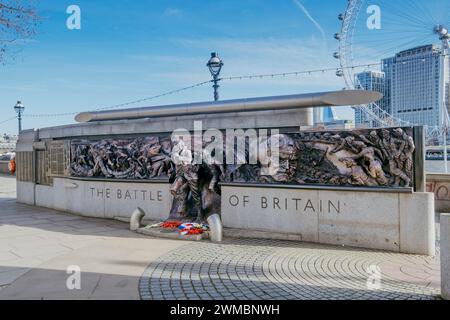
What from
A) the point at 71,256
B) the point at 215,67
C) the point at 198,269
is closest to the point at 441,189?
the point at 215,67

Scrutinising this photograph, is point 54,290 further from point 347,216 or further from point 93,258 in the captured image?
point 347,216

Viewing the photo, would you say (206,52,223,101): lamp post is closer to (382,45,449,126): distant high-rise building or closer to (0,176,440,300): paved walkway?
(0,176,440,300): paved walkway

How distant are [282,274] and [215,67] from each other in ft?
31.1

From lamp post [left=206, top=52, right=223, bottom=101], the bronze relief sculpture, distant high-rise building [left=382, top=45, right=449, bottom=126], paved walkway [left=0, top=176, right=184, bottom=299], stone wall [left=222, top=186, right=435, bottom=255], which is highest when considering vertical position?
distant high-rise building [left=382, top=45, right=449, bottom=126]

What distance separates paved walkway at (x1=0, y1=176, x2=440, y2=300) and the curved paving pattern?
0.05ft

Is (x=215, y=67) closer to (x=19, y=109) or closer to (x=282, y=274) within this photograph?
(x=282, y=274)

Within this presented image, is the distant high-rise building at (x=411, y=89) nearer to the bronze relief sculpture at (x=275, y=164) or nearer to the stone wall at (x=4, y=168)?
the bronze relief sculpture at (x=275, y=164)

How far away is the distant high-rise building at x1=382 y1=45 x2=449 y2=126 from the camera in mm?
36562

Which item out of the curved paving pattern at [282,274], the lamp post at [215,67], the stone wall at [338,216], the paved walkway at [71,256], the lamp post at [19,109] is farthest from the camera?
the lamp post at [19,109]

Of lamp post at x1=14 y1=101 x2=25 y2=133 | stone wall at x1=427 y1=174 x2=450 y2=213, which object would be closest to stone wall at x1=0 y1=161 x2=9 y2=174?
lamp post at x1=14 y1=101 x2=25 y2=133

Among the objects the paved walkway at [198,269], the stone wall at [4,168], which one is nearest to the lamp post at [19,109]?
the stone wall at [4,168]

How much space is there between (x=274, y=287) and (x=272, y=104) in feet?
→ 18.7

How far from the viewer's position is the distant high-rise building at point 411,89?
120ft

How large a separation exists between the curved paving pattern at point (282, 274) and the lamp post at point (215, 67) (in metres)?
6.98
